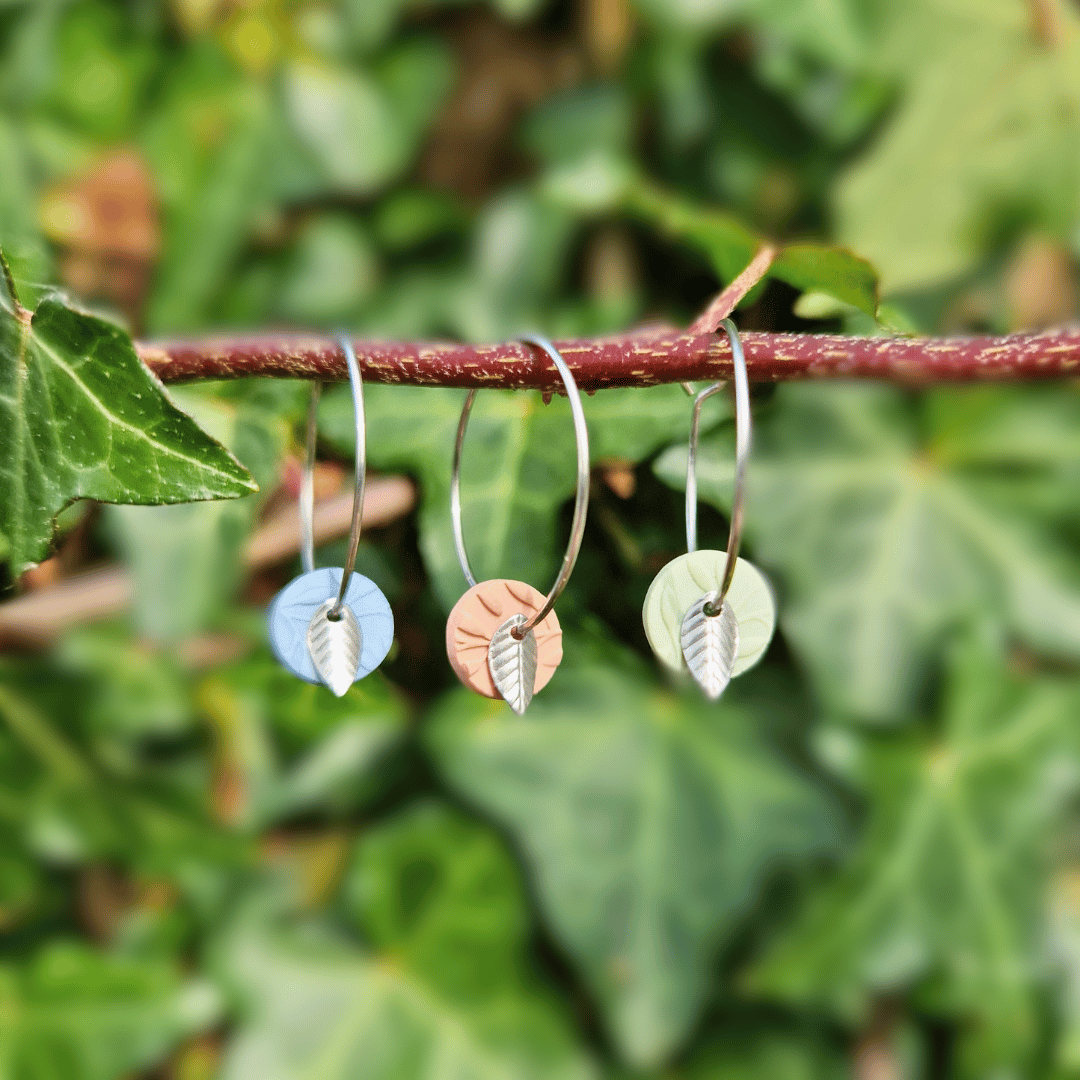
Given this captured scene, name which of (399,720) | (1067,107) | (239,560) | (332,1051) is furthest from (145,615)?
(1067,107)

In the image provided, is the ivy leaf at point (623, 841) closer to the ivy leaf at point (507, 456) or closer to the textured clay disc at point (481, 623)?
the ivy leaf at point (507, 456)

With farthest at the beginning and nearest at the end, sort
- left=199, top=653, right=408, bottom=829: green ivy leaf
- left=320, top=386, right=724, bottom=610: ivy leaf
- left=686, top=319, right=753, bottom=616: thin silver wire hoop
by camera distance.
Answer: left=199, top=653, right=408, bottom=829: green ivy leaf, left=320, top=386, right=724, bottom=610: ivy leaf, left=686, top=319, right=753, bottom=616: thin silver wire hoop

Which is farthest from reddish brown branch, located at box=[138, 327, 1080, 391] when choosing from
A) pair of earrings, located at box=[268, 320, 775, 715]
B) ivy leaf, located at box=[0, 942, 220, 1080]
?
ivy leaf, located at box=[0, 942, 220, 1080]

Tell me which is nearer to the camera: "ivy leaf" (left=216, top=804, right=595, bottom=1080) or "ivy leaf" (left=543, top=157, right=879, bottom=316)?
"ivy leaf" (left=543, top=157, right=879, bottom=316)

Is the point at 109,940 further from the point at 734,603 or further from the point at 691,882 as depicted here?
the point at 734,603

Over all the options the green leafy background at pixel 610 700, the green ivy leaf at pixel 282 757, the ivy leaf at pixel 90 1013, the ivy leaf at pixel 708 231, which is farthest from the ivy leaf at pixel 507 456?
the ivy leaf at pixel 90 1013

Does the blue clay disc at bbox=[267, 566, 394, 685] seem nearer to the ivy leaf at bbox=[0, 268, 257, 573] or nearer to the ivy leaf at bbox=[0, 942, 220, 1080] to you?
the ivy leaf at bbox=[0, 268, 257, 573]

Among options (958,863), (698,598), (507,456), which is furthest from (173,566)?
(958,863)

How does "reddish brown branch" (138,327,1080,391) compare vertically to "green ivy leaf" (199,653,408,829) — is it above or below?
above
